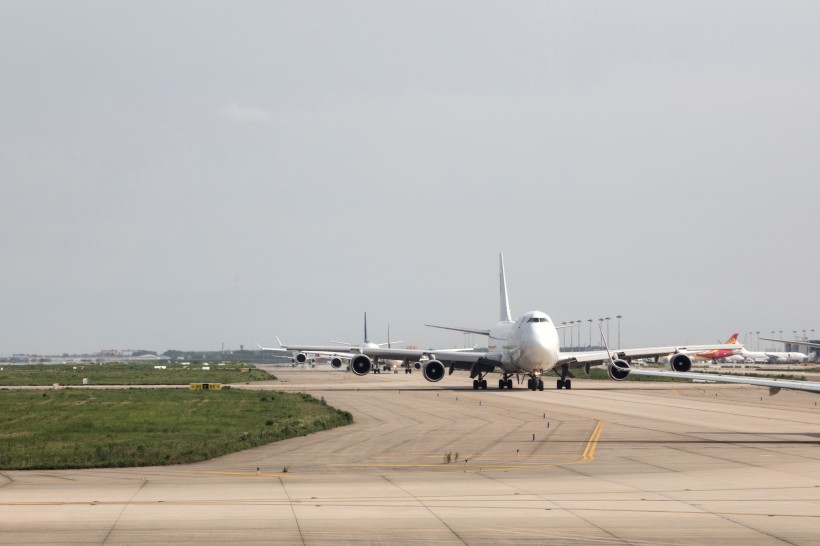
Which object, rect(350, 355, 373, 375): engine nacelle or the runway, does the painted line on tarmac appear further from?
rect(350, 355, 373, 375): engine nacelle

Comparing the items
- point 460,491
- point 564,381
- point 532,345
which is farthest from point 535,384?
point 460,491

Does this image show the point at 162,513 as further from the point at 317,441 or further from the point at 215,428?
the point at 215,428

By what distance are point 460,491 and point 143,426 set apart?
68.6 feet

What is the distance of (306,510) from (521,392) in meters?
50.2

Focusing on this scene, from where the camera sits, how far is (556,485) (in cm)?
2073

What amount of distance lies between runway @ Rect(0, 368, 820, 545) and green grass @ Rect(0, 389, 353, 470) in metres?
1.21

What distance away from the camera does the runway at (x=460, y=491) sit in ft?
50.3

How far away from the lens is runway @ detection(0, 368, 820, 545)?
15.3m

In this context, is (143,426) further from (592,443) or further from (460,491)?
(460,491)

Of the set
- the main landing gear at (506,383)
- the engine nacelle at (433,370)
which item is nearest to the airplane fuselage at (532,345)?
the main landing gear at (506,383)

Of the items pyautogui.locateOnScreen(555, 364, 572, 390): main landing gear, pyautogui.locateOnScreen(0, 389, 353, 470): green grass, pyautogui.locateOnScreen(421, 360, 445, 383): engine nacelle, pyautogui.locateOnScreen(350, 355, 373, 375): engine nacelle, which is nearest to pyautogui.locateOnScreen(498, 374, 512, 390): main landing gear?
pyautogui.locateOnScreen(555, 364, 572, 390): main landing gear

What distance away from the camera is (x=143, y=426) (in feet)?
123

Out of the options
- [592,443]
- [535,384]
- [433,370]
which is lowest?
[592,443]

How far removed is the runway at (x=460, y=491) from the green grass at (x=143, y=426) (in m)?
1.21
